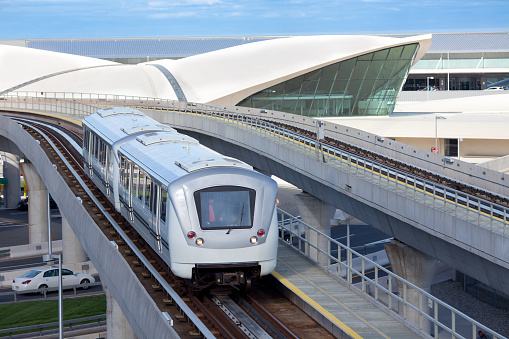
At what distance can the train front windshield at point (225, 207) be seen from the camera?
17422 mm

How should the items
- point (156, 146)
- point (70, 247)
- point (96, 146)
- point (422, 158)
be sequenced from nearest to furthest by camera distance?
point (156, 146), point (96, 146), point (422, 158), point (70, 247)

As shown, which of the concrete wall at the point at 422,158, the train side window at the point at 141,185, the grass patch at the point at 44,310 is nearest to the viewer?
the train side window at the point at 141,185

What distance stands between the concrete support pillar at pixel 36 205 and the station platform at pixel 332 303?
38.4m

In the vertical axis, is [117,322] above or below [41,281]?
above

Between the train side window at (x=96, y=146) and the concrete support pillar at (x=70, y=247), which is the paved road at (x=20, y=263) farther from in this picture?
the train side window at (x=96, y=146)

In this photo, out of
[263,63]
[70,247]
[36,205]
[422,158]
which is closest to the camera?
[422,158]

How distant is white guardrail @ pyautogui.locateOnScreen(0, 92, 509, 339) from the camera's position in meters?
17.9

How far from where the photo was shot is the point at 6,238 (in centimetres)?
6097

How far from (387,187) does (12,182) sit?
59.3 meters

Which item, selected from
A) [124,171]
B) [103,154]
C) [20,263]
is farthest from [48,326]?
[20,263]

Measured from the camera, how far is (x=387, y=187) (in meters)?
28.3

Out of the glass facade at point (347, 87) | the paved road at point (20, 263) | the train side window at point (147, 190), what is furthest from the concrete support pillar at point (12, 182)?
the train side window at point (147, 190)

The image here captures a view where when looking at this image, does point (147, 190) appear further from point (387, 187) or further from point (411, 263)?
point (411, 263)

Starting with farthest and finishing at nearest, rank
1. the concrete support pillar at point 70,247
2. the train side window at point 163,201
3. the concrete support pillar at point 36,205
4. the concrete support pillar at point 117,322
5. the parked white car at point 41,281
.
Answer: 1. the concrete support pillar at point 36,205
2. the concrete support pillar at point 70,247
3. the parked white car at point 41,281
4. the concrete support pillar at point 117,322
5. the train side window at point 163,201
